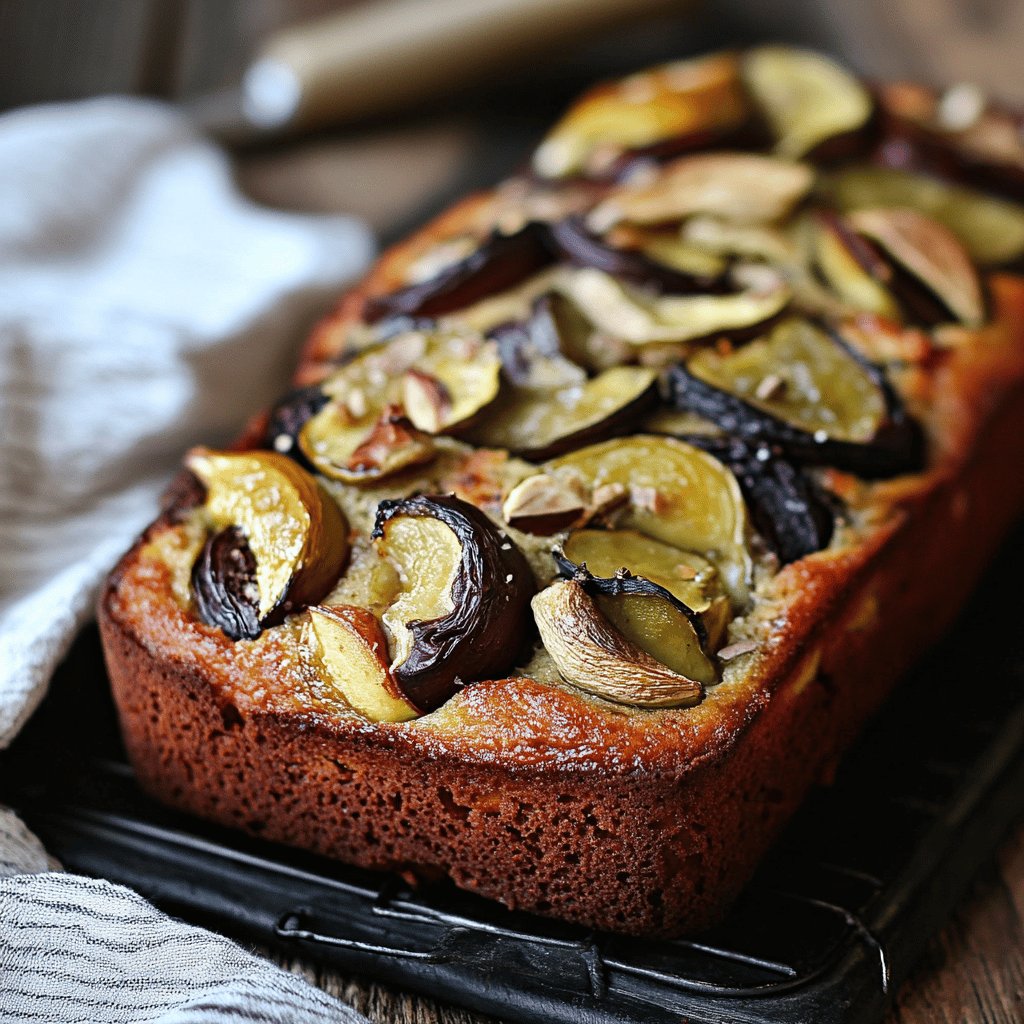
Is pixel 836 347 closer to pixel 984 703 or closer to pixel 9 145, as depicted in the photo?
pixel 984 703

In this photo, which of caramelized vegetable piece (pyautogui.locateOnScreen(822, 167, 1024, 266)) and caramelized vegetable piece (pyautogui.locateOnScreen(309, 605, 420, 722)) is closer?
caramelized vegetable piece (pyautogui.locateOnScreen(309, 605, 420, 722))

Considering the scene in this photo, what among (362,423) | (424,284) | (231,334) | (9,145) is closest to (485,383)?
(362,423)

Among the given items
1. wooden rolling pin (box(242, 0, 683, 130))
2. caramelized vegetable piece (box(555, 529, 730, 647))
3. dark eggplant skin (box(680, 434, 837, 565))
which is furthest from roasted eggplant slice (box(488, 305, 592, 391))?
wooden rolling pin (box(242, 0, 683, 130))

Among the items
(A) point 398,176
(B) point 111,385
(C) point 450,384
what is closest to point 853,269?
(C) point 450,384

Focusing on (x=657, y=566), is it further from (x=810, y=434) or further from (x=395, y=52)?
(x=395, y=52)

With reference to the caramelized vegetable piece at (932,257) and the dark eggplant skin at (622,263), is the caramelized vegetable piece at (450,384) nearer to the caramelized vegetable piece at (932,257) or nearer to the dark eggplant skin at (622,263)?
the dark eggplant skin at (622,263)

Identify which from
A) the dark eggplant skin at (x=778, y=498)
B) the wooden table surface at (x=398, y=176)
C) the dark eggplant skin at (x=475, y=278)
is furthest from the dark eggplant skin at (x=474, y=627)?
the wooden table surface at (x=398, y=176)

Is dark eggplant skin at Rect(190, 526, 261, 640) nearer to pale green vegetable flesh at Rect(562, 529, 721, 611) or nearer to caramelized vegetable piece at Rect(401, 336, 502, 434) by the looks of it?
caramelized vegetable piece at Rect(401, 336, 502, 434)
